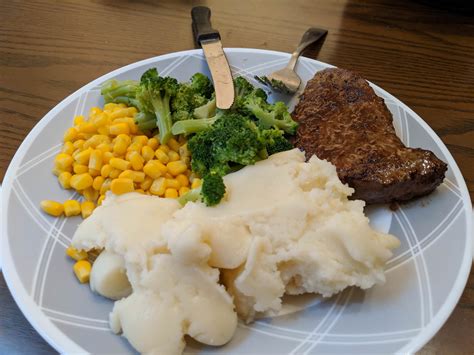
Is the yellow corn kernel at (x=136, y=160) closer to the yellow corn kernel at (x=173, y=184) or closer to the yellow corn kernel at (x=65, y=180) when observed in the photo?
the yellow corn kernel at (x=173, y=184)

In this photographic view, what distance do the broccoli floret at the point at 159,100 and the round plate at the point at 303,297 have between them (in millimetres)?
743

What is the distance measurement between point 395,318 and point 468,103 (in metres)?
2.81

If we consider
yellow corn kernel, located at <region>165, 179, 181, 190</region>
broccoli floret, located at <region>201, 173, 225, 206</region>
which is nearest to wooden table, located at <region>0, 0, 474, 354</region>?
yellow corn kernel, located at <region>165, 179, 181, 190</region>

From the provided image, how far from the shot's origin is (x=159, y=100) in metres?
3.25

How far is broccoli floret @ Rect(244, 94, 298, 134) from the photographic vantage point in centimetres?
321

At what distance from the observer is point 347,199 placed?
106 inches

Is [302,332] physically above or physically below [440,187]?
below

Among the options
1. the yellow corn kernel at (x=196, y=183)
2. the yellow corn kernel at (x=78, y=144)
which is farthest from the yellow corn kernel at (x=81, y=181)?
the yellow corn kernel at (x=196, y=183)

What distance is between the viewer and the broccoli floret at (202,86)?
3.45 metres

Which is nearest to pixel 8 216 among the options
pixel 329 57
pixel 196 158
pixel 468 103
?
pixel 196 158

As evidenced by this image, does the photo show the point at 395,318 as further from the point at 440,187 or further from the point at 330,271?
the point at 440,187

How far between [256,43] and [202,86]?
1473mm

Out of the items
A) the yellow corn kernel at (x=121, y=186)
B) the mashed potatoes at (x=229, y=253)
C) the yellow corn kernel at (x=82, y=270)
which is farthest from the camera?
the yellow corn kernel at (x=121, y=186)

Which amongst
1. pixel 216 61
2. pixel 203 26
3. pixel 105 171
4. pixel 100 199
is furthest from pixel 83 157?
pixel 203 26
